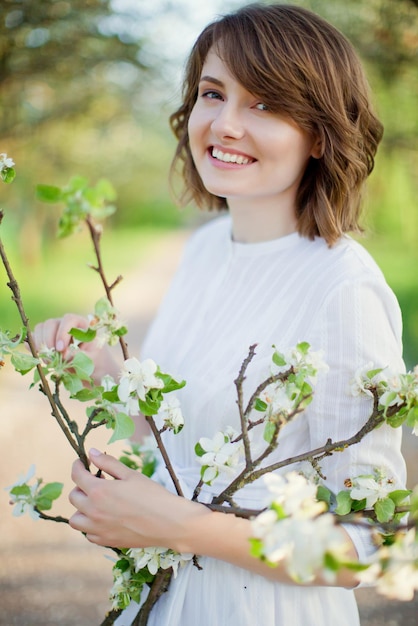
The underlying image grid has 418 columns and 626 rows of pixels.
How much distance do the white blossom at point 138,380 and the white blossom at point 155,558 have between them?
37 cm

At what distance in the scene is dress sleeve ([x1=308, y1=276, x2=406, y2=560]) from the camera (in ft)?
4.08

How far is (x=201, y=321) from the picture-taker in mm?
1670

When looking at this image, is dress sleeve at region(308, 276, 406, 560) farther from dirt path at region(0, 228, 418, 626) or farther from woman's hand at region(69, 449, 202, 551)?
dirt path at region(0, 228, 418, 626)

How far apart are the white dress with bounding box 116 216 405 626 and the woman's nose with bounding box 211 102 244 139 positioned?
31 cm

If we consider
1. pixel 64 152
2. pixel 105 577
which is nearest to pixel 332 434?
pixel 105 577

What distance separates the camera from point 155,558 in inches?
48.3

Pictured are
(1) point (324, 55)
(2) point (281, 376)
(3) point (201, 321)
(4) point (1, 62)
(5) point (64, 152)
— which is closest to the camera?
(2) point (281, 376)

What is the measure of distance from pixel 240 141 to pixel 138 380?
67cm

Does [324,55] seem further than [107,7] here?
No

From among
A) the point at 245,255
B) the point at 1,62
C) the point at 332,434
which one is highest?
the point at 1,62

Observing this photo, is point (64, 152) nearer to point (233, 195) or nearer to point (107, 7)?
point (107, 7)

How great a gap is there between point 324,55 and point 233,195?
374 millimetres

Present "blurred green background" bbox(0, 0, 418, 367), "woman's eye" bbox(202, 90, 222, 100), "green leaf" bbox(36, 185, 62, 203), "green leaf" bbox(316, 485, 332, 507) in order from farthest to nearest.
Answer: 1. "blurred green background" bbox(0, 0, 418, 367)
2. "woman's eye" bbox(202, 90, 222, 100)
3. "green leaf" bbox(316, 485, 332, 507)
4. "green leaf" bbox(36, 185, 62, 203)

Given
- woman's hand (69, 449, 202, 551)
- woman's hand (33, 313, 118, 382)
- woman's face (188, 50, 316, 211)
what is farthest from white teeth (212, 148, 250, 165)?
woman's hand (69, 449, 202, 551)
